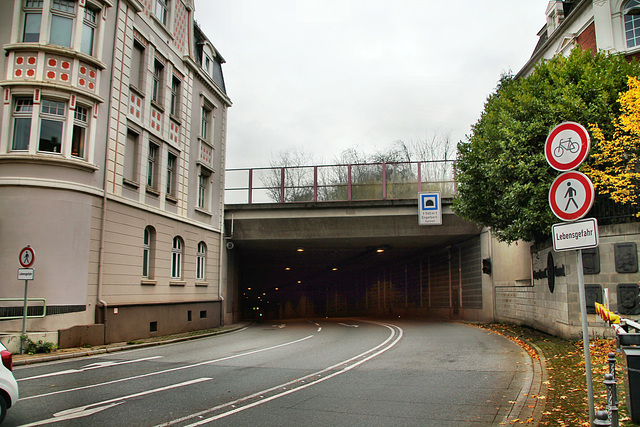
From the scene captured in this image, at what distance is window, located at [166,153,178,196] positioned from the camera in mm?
21406

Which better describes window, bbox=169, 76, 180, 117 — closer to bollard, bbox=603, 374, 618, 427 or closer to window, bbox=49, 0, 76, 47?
window, bbox=49, 0, 76, 47

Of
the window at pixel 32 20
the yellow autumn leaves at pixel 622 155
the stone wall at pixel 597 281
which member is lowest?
the stone wall at pixel 597 281

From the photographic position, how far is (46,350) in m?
13.4

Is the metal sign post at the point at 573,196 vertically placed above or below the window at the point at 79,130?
below

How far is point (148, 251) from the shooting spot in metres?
19.4

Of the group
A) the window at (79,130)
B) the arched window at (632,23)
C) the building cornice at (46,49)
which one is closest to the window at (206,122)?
the window at (79,130)

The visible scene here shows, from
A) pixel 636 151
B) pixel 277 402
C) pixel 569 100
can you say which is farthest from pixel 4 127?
pixel 636 151

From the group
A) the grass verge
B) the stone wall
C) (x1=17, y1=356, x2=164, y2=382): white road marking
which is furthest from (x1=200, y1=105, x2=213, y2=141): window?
the grass verge

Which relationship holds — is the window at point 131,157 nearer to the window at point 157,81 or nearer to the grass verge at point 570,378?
the window at point 157,81

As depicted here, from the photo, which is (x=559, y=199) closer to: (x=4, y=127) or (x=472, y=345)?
(x=472, y=345)

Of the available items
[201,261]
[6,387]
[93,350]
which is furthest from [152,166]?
[6,387]

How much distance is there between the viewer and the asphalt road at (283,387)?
22.1 ft

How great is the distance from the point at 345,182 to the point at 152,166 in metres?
9.52

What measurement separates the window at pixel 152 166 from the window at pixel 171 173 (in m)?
1.14
